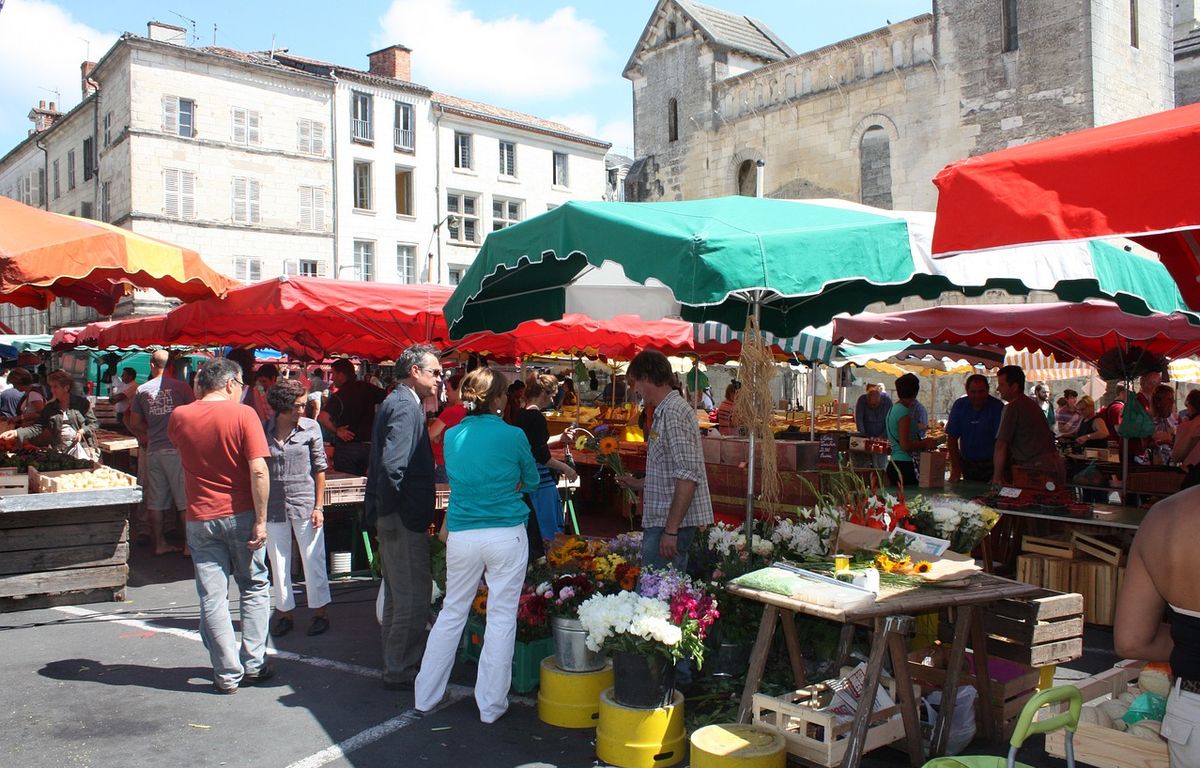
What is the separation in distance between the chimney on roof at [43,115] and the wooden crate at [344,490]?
42.5m

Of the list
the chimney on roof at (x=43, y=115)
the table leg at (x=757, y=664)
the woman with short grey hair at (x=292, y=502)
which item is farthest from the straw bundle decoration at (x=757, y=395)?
the chimney on roof at (x=43, y=115)

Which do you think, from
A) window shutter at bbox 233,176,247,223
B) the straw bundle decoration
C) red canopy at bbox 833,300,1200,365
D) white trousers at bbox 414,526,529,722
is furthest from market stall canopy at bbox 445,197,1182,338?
window shutter at bbox 233,176,247,223

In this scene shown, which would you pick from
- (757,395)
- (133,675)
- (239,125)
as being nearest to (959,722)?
(757,395)

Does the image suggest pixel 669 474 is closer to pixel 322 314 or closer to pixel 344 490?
pixel 344 490

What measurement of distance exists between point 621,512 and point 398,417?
25.6ft

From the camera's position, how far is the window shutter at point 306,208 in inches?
1361

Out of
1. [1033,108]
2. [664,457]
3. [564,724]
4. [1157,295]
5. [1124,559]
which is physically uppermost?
[1033,108]

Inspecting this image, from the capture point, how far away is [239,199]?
33.3 metres

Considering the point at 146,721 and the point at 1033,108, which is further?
the point at 1033,108

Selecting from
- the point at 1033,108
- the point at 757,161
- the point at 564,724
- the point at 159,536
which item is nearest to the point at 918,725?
the point at 564,724

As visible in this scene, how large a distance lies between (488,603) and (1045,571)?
473 cm

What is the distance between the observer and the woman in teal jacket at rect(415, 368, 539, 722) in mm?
4734

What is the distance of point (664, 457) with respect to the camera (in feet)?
17.0

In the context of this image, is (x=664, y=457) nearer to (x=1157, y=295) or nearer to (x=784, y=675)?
(x=784, y=675)
